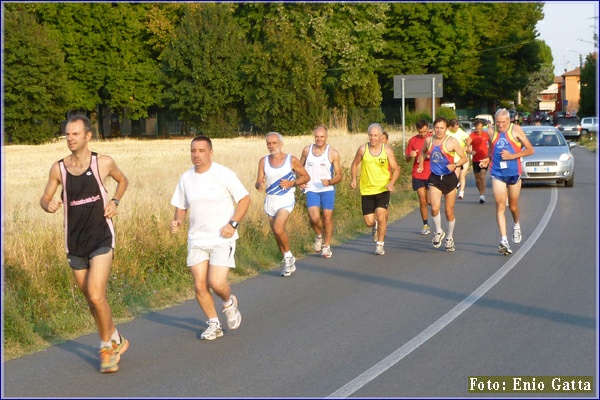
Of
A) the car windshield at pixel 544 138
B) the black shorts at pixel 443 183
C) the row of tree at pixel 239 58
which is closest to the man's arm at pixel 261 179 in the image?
the black shorts at pixel 443 183

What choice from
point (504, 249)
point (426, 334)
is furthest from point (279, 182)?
point (426, 334)

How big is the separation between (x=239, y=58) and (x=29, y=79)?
15.2m

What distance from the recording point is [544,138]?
26.8 meters

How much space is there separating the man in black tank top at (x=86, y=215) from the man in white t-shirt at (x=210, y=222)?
3.61ft

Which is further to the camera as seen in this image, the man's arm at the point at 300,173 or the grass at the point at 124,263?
the man's arm at the point at 300,173

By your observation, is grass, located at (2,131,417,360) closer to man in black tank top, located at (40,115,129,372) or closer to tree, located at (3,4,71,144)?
man in black tank top, located at (40,115,129,372)

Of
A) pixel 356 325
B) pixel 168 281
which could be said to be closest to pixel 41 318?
pixel 168 281

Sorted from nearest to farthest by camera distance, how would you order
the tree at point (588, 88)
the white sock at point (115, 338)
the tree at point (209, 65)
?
the white sock at point (115, 338), the tree at point (209, 65), the tree at point (588, 88)

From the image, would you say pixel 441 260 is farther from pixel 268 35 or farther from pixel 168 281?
pixel 268 35

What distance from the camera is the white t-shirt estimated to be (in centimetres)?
866

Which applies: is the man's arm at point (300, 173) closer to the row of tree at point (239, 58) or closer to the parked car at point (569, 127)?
the row of tree at point (239, 58)

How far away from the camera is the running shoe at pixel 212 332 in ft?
28.5

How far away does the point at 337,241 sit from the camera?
1620 centimetres

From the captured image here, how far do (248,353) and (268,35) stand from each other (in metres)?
57.0
